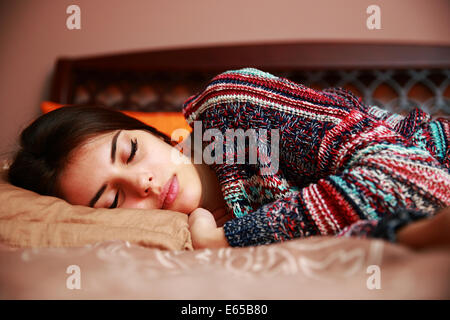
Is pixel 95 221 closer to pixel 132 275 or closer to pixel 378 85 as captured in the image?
pixel 132 275

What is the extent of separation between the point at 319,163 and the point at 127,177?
16.6 inches

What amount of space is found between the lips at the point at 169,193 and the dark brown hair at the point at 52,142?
0.64ft

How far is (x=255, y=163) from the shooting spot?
72 centimetres

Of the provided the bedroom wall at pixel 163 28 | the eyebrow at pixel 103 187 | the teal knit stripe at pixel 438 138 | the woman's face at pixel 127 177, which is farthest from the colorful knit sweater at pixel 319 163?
the bedroom wall at pixel 163 28

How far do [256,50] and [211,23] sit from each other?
0.93ft

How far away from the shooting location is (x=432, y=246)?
317mm

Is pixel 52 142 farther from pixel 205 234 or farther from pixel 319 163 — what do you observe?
pixel 319 163

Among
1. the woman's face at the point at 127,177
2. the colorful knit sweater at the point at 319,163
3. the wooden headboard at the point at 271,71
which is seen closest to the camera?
the colorful knit sweater at the point at 319,163

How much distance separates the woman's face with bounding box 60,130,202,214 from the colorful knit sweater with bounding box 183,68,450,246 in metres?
0.11

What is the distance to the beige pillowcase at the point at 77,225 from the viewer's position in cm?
54

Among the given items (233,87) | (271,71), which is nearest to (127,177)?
(233,87)

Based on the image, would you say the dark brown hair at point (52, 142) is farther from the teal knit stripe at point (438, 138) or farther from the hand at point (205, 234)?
the teal knit stripe at point (438, 138)

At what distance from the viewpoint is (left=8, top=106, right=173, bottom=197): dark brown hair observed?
0.71m
